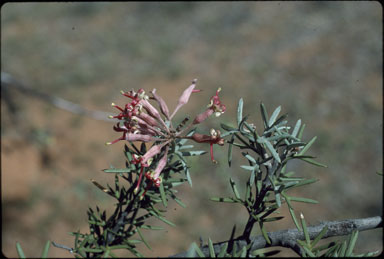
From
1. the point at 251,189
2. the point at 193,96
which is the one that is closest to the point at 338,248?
the point at 251,189

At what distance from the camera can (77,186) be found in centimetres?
379

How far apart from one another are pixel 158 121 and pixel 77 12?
7.16m

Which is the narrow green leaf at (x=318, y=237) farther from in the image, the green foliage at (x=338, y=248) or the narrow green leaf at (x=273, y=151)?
the narrow green leaf at (x=273, y=151)

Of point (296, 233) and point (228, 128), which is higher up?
point (228, 128)

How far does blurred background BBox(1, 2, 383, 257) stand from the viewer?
3463mm

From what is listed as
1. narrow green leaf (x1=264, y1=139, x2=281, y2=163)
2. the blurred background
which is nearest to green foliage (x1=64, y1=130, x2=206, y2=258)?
narrow green leaf (x1=264, y1=139, x2=281, y2=163)

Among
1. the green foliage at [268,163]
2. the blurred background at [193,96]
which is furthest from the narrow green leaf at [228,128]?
the blurred background at [193,96]

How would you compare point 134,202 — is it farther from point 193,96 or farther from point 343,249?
point 193,96

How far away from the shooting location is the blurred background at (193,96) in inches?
136

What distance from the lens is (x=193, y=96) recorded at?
4.86 metres

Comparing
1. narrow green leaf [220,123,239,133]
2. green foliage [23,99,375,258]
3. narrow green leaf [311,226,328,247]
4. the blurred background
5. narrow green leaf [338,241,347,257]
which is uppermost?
the blurred background

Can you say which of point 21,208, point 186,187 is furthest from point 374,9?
point 21,208

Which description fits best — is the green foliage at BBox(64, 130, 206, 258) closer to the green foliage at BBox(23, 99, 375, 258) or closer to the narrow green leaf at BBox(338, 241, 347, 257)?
the green foliage at BBox(23, 99, 375, 258)

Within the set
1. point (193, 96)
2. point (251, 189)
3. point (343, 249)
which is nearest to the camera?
point (343, 249)
